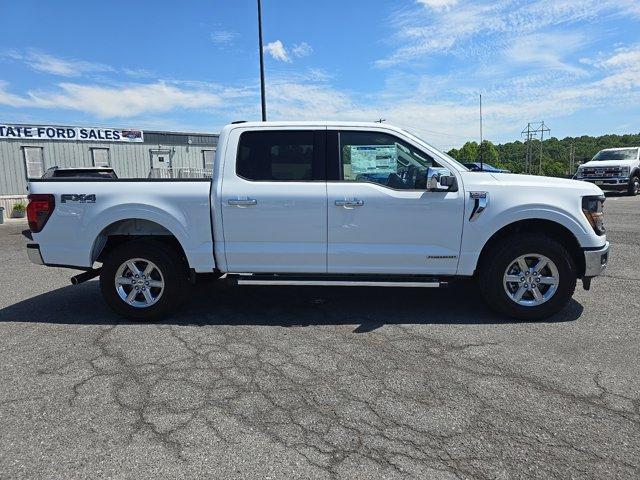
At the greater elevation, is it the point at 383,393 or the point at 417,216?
the point at 417,216

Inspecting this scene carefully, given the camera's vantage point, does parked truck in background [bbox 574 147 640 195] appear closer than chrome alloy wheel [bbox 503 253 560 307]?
No

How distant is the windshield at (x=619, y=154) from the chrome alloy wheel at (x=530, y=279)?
1998 cm

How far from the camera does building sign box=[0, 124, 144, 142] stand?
2102cm

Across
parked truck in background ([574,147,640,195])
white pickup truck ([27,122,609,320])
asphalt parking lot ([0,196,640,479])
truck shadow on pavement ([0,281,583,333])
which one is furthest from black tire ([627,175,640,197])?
white pickup truck ([27,122,609,320])

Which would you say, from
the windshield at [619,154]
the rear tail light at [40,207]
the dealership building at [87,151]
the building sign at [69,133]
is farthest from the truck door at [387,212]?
the building sign at [69,133]

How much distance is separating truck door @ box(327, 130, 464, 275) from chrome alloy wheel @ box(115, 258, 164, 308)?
181cm

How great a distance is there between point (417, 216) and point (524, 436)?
2.31 metres

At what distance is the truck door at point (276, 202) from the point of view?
15.3 feet

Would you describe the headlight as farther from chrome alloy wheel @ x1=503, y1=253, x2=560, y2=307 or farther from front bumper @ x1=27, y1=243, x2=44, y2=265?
front bumper @ x1=27, y1=243, x2=44, y2=265

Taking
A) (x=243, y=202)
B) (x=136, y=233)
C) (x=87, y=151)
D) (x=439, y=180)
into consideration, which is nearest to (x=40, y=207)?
(x=136, y=233)

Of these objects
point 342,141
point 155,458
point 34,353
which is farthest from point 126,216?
point 155,458

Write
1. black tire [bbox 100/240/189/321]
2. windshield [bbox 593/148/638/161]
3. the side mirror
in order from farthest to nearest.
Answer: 1. windshield [bbox 593/148/638/161]
2. black tire [bbox 100/240/189/321]
3. the side mirror

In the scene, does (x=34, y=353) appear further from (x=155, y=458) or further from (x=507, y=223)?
(x=507, y=223)

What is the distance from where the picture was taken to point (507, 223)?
15.1 feet
